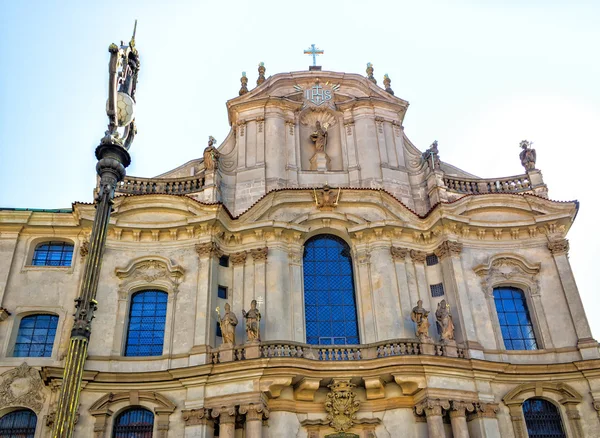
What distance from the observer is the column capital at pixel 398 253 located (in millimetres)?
20406

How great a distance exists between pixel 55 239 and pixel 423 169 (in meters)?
13.8

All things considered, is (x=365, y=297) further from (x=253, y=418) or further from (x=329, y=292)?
(x=253, y=418)

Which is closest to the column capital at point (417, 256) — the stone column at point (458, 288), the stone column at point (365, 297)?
the stone column at point (458, 288)

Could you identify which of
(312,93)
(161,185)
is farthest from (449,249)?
(161,185)

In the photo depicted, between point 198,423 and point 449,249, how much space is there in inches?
386

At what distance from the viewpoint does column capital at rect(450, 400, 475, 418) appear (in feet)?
55.8

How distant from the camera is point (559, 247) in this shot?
67.8ft

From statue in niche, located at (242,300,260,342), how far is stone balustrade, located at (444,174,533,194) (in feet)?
30.1

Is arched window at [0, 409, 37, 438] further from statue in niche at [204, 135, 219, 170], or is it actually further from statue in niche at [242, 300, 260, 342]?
statue in niche at [204, 135, 219, 170]

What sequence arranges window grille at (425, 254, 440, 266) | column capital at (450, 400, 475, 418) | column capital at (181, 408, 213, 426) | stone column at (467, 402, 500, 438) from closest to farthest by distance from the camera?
column capital at (181, 408, 213, 426) < column capital at (450, 400, 475, 418) < stone column at (467, 402, 500, 438) < window grille at (425, 254, 440, 266)

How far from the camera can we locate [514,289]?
67.9 feet

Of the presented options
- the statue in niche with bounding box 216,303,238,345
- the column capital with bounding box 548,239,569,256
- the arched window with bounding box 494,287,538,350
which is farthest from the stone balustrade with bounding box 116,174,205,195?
the column capital with bounding box 548,239,569,256

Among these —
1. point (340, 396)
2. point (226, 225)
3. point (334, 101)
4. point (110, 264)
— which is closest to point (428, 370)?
point (340, 396)

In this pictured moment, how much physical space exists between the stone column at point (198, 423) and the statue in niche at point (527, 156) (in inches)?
578
